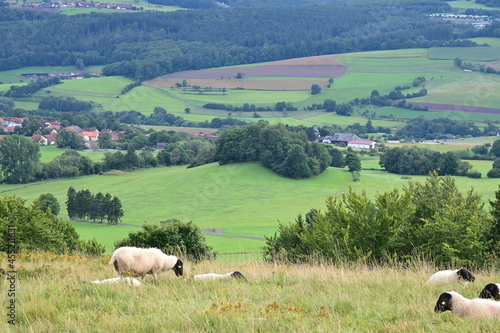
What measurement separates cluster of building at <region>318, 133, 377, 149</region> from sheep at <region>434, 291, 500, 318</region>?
14004 centimetres

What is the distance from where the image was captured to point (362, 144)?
150125 mm

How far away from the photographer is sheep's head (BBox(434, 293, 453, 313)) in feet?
31.9

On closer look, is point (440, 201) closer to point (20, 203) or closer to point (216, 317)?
point (216, 317)

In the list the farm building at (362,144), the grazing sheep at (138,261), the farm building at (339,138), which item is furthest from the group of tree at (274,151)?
the grazing sheep at (138,261)

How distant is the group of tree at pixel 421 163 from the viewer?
11355 cm

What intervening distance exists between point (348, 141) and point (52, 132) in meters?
78.2

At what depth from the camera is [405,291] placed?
11.5 m

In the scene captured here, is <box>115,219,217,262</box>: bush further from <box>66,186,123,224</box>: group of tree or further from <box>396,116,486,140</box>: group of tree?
<box>396,116,486,140</box>: group of tree

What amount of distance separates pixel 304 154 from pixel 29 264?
98.3m

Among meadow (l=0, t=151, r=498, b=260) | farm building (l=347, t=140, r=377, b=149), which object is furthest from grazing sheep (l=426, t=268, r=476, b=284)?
farm building (l=347, t=140, r=377, b=149)

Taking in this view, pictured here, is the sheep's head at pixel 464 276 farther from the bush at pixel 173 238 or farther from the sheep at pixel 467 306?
the bush at pixel 173 238

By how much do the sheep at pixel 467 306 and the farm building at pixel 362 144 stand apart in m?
140

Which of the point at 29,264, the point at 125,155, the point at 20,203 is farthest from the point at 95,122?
the point at 29,264

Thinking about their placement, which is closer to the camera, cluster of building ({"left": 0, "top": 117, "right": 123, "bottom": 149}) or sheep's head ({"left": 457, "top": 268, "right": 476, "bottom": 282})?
sheep's head ({"left": 457, "top": 268, "right": 476, "bottom": 282})
